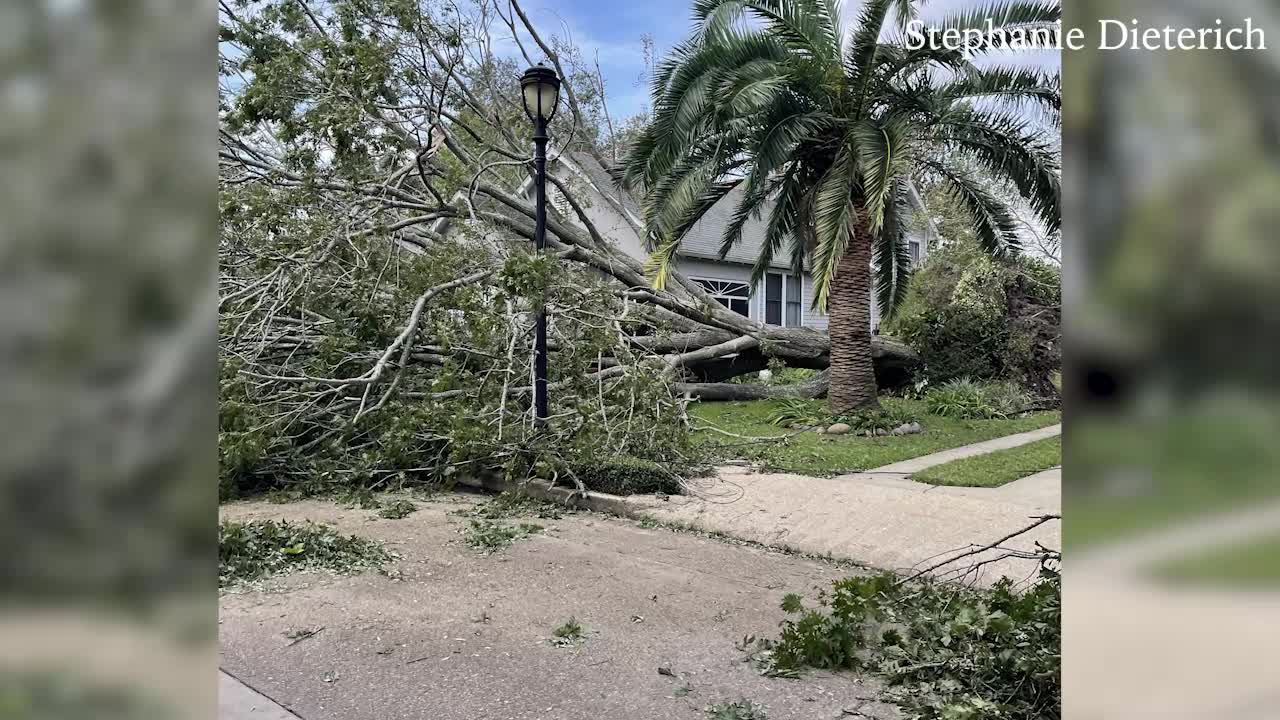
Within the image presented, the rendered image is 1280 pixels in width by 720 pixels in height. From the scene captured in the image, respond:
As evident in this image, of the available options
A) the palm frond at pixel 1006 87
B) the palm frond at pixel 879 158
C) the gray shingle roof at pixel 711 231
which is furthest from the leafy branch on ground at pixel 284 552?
the gray shingle roof at pixel 711 231

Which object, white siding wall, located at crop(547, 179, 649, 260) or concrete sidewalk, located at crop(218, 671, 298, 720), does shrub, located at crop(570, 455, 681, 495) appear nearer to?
concrete sidewalk, located at crop(218, 671, 298, 720)

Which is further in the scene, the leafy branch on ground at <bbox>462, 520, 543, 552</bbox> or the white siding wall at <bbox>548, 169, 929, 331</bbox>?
the white siding wall at <bbox>548, 169, 929, 331</bbox>

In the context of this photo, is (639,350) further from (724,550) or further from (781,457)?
(724,550)

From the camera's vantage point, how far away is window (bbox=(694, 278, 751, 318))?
70.6 ft

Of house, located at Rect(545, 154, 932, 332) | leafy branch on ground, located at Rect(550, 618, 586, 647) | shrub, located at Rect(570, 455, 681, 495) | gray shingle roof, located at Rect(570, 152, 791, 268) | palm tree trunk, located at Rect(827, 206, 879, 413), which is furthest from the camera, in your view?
gray shingle roof, located at Rect(570, 152, 791, 268)

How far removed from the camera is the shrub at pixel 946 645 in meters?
3.23

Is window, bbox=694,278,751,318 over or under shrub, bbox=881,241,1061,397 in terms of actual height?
over

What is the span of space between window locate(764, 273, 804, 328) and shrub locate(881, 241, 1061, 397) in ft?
20.3

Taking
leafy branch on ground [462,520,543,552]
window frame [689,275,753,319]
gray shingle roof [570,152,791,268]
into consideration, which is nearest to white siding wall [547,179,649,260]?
gray shingle roof [570,152,791,268]
